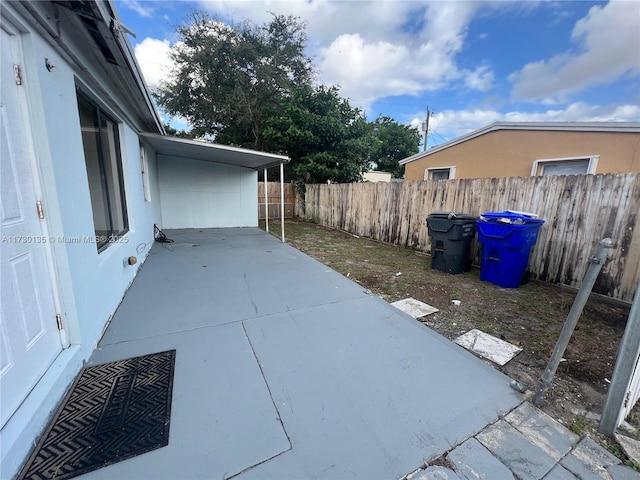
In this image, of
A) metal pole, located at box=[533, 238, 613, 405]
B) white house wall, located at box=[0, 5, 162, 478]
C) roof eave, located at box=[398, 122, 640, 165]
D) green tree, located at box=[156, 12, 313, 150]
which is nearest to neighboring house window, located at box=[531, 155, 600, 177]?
roof eave, located at box=[398, 122, 640, 165]

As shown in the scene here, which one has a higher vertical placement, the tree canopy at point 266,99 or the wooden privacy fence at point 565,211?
the tree canopy at point 266,99

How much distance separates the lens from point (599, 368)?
210 cm

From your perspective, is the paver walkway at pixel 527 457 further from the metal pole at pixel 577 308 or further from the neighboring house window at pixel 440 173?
the neighboring house window at pixel 440 173

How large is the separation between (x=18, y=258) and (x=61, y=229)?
1.13ft

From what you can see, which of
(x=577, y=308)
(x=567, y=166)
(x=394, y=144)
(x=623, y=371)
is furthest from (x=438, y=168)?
(x=394, y=144)

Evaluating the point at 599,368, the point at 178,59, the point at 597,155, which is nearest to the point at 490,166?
the point at 597,155

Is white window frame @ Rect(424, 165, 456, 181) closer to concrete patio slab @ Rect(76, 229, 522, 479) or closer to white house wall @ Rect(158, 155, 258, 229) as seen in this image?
white house wall @ Rect(158, 155, 258, 229)

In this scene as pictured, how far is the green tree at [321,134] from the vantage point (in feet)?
34.5

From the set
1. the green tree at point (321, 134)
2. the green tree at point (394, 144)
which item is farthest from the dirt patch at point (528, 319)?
the green tree at point (394, 144)

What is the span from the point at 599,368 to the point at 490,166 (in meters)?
6.89

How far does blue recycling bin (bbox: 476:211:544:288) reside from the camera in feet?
11.6

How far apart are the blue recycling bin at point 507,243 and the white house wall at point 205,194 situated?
695cm

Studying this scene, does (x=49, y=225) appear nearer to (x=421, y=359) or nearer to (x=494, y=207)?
(x=421, y=359)

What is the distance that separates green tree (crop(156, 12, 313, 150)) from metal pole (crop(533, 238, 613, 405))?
1288cm
